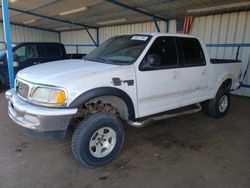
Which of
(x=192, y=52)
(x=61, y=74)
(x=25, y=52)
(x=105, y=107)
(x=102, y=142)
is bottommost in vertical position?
(x=102, y=142)

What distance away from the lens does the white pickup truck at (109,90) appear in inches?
102

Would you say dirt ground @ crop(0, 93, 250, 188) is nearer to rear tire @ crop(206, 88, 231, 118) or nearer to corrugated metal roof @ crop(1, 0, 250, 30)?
rear tire @ crop(206, 88, 231, 118)

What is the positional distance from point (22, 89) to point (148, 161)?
2171mm

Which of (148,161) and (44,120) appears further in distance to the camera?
(148,161)

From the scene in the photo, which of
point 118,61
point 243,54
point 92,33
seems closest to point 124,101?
point 118,61

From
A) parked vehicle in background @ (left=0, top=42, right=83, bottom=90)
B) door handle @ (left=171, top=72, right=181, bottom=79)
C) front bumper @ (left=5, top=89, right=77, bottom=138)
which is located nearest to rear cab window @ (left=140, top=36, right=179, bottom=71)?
door handle @ (left=171, top=72, right=181, bottom=79)

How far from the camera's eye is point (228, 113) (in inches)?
219

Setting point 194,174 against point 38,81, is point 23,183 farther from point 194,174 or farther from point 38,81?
point 194,174

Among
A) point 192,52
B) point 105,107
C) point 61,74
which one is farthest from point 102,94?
point 192,52

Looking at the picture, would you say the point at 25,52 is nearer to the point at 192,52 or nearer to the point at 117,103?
the point at 117,103

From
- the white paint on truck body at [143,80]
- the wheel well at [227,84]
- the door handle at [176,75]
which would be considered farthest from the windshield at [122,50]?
the wheel well at [227,84]

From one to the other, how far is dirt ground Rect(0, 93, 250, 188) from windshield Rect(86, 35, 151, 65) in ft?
5.00

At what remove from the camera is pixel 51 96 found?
8.50ft

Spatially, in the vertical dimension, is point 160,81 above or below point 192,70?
below
